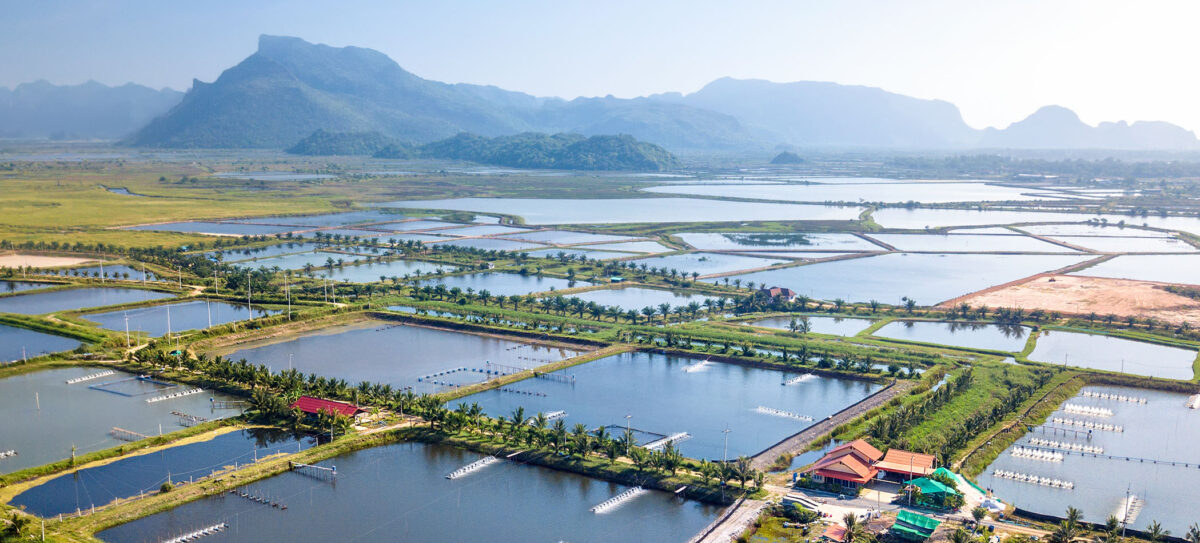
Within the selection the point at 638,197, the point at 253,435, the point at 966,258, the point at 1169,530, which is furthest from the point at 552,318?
the point at 638,197

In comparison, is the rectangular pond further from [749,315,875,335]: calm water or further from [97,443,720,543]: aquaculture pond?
[97,443,720,543]: aquaculture pond

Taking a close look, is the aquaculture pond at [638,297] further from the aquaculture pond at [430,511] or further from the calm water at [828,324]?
the aquaculture pond at [430,511]

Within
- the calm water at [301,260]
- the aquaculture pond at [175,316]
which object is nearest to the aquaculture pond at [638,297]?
the aquaculture pond at [175,316]

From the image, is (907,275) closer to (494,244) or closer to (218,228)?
(494,244)

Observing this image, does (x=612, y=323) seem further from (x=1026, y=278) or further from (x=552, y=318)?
(x=1026, y=278)

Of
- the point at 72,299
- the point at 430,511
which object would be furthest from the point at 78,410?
the point at 72,299

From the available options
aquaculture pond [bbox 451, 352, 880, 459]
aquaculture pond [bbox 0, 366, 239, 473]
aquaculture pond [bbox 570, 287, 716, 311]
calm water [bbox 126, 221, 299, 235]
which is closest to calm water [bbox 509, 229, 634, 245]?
aquaculture pond [bbox 570, 287, 716, 311]
